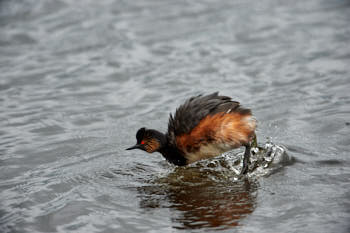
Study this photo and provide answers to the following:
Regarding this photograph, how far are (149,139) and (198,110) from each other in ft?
2.61

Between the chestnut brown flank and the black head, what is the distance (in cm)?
36

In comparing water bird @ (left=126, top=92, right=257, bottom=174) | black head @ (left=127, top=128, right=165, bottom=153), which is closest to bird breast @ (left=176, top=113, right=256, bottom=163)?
water bird @ (left=126, top=92, right=257, bottom=174)

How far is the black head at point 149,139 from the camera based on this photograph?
6379 millimetres

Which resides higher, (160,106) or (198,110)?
(198,110)

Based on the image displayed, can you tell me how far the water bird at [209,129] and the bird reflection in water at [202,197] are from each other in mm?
258

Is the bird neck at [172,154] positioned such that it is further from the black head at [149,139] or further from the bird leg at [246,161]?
the bird leg at [246,161]

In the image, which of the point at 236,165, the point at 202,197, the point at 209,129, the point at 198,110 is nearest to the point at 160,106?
the point at 236,165

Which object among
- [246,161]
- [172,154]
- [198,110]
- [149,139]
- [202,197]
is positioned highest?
[198,110]

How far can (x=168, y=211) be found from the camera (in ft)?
17.7

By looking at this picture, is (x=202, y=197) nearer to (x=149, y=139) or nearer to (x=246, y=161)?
(x=246, y=161)

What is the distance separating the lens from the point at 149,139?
6410 mm

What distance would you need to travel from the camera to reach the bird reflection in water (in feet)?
16.9

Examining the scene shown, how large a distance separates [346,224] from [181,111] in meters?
2.25

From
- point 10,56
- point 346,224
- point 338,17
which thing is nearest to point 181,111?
point 346,224
